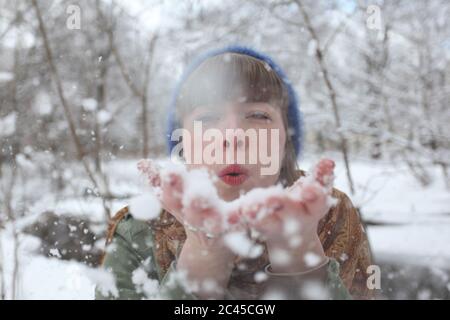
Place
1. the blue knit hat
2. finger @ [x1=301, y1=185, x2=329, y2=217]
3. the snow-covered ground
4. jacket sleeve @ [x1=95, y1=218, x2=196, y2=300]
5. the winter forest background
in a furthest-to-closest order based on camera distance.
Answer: the winter forest background → the snow-covered ground → the blue knit hat → jacket sleeve @ [x1=95, y1=218, x2=196, y2=300] → finger @ [x1=301, y1=185, x2=329, y2=217]

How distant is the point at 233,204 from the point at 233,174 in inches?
4.6

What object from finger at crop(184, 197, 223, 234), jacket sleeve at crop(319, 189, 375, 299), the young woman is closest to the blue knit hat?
the young woman

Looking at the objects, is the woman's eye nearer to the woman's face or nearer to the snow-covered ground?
the woman's face

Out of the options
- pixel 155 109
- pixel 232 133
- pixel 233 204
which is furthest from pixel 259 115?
pixel 155 109

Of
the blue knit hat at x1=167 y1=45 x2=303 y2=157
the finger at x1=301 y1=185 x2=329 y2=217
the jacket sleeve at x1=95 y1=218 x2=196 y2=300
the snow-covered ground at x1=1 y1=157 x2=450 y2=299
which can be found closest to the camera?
the finger at x1=301 y1=185 x2=329 y2=217

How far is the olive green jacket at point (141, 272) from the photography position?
397 millimetres

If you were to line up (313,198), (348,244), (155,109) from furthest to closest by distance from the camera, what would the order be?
(155,109) → (348,244) → (313,198)

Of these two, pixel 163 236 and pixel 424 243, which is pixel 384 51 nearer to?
pixel 424 243

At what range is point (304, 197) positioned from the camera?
319mm

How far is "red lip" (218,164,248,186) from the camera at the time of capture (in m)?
0.44

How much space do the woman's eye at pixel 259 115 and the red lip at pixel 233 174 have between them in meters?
0.06

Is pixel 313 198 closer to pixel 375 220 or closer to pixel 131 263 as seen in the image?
pixel 131 263

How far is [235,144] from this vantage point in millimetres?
447

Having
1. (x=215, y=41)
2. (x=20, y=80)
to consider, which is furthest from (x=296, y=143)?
(x=20, y=80)
